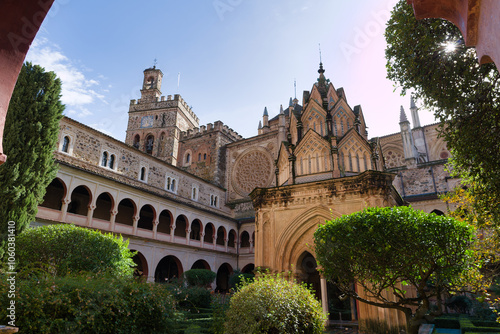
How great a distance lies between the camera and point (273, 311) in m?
6.04

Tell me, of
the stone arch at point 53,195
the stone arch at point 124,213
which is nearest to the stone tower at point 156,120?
the stone arch at point 124,213

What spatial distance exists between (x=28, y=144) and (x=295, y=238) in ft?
36.1

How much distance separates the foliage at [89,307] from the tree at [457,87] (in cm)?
684

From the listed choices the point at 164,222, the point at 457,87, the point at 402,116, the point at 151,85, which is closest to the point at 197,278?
the point at 164,222

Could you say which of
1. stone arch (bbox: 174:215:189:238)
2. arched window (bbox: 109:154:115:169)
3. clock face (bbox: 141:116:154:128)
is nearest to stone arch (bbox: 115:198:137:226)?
arched window (bbox: 109:154:115:169)

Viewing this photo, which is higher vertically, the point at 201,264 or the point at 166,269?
the point at 201,264

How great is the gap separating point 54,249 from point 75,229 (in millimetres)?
962

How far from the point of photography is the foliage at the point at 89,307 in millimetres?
5223

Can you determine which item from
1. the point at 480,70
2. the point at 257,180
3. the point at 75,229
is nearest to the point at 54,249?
the point at 75,229

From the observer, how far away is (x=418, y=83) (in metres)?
5.89

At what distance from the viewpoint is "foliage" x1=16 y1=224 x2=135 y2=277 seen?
10.6m

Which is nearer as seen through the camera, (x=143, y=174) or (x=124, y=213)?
(x=124, y=213)

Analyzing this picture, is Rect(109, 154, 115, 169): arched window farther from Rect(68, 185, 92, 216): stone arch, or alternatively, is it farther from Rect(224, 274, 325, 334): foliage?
Rect(224, 274, 325, 334): foliage

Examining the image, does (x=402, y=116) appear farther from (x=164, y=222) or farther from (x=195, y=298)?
(x=195, y=298)
